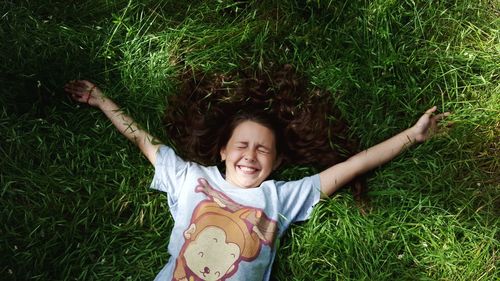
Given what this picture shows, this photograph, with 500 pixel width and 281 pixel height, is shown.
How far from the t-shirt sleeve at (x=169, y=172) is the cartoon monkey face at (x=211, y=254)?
0.34 metres

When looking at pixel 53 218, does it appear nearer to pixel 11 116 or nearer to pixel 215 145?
pixel 11 116

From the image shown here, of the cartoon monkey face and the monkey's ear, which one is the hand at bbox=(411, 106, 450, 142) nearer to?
the cartoon monkey face

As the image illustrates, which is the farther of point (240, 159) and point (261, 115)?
point (261, 115)

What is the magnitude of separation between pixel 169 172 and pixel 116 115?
0.45 meters

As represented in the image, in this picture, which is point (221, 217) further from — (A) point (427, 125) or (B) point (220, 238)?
(A) point (427, 125)

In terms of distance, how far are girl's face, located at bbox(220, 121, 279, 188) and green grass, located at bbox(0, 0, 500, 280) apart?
9.2 inches

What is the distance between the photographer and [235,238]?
335 centimetres

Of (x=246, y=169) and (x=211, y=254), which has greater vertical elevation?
(x=246, y=169)

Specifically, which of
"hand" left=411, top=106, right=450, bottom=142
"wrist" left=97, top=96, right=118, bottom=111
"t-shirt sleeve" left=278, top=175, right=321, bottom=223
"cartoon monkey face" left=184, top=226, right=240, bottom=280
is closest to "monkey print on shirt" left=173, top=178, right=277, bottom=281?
"cartoon monkey face" left=184, top=226, right=240, bottom=280

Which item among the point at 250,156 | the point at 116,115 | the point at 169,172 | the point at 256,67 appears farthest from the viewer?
the point at 256,67

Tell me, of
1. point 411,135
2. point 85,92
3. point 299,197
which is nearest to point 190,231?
point 299,197

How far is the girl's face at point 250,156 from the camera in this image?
3.50 m

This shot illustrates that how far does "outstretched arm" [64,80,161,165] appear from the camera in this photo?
366cm

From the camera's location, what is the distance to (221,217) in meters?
3.39
